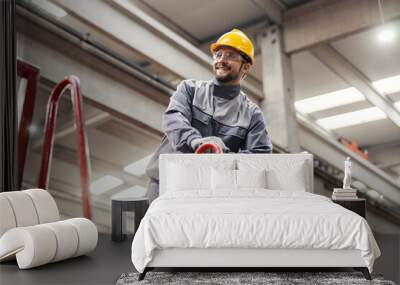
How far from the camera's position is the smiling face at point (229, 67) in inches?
162

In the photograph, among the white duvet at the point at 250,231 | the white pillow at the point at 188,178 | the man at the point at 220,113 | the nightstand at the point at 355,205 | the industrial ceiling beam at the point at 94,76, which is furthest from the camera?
the industrial ceiling beam at the point at 94,76

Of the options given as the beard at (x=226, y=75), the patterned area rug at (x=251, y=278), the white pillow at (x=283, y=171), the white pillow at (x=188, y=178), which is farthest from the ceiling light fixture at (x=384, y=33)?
the patterned area rug at (x=251, y=278)

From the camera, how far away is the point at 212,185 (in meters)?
3.36

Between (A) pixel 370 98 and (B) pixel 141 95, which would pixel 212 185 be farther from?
(A) pixel 370 98

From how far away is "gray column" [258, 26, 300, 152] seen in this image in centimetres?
512

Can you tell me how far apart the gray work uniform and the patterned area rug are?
157cm

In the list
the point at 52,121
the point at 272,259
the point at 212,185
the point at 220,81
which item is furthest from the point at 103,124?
the point at 272,259

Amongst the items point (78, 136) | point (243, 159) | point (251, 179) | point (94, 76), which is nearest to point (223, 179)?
point (251, 179)

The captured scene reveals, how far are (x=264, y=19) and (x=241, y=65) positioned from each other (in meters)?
1.44

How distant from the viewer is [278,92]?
5195 millimetres

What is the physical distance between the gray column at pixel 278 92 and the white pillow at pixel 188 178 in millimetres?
1841

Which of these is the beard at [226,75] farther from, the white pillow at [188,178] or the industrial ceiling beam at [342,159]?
the industrial ceiling beam at [342,159]

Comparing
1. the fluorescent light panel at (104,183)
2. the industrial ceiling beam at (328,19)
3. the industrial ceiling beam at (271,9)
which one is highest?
the industrial ceiling beam at (271,9)

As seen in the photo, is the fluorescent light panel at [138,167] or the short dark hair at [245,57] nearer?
the short dark hair at [245,57]
